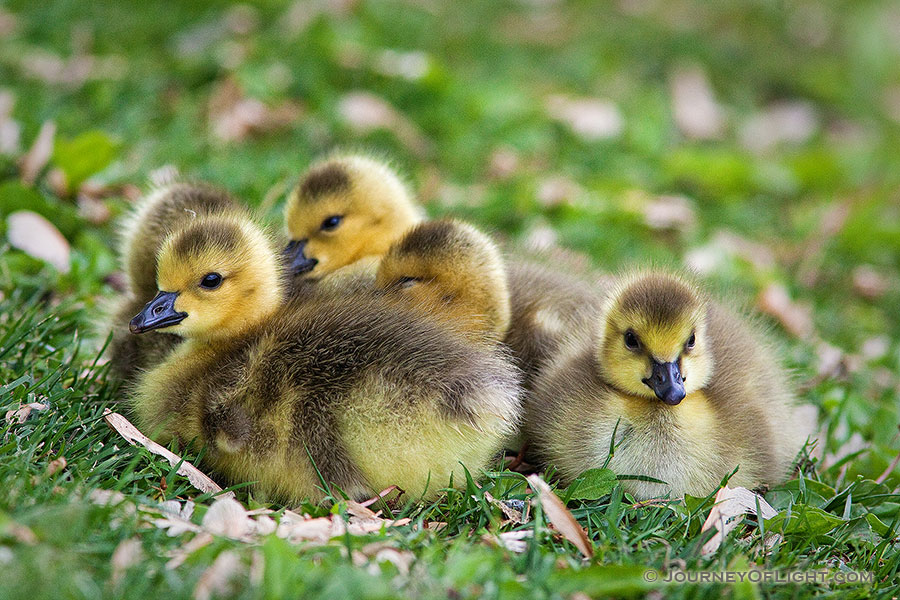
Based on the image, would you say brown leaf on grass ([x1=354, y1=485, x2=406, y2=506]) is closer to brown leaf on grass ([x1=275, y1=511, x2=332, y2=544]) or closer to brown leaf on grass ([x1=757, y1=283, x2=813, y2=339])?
brown leaf on grass ([x1=275, y1=511, x2=332, y2=544])

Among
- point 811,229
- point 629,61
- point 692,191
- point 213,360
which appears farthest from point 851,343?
point 629,61

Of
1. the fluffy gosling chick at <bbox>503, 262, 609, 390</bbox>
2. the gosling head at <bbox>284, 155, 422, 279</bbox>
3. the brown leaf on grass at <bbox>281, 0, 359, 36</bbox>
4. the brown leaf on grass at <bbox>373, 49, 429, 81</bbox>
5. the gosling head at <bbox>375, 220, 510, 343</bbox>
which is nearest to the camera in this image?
the gosling head at <bbox>375, 220, 510, 343</bbox>

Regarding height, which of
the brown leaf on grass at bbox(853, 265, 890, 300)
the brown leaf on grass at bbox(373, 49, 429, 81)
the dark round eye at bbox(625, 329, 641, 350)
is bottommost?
the brown leaf on grass at bbox(853, 265, 890, 300)

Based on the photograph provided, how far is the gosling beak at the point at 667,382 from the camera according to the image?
2396mm

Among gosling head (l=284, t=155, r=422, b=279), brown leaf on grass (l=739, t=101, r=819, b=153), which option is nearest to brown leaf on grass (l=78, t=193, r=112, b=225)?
gosling head (l=284, t=155, r=422, b=279)

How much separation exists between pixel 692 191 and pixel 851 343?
1.50m

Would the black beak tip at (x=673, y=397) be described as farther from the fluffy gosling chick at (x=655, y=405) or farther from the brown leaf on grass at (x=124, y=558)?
the brown leaf on grass at (x=124, y=558)

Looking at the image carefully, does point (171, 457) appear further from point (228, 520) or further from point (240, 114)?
point (240, 114)

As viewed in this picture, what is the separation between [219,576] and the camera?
1.85 meters

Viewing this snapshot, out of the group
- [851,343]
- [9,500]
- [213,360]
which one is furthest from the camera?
[851,343]

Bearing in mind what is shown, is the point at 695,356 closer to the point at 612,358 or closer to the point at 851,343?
the point at 612,358

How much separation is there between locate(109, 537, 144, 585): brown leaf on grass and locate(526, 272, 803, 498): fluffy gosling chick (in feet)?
3.66

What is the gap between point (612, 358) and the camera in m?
2.53

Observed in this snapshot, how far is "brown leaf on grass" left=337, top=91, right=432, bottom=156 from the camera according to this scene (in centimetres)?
489
